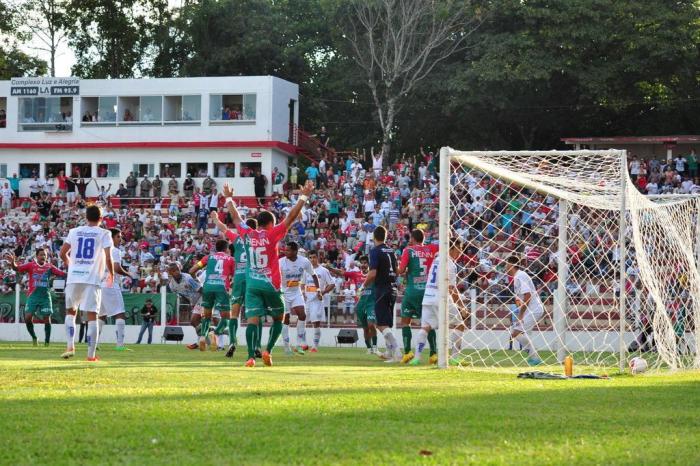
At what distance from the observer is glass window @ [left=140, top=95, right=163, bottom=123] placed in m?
63.3

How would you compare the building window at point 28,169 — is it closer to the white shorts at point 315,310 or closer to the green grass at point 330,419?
the white shorts at point 315,310

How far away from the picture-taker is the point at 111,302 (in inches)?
982

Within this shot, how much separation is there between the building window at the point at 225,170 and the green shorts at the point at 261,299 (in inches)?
1746

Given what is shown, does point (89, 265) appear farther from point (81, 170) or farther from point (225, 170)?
point (81, 170)

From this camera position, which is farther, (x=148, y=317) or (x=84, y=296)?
(x=148, y=317)

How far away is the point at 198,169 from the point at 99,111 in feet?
23.4

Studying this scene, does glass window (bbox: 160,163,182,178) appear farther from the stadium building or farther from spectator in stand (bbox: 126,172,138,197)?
spectator in stand (bbox: 126,172,138,197)

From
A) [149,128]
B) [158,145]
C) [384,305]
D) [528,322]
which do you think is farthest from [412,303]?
[149,128]

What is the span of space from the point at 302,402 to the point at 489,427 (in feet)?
6.95

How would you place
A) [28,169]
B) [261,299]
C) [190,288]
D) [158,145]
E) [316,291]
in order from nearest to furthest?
[261,299]
[316,291]
[190,288]
[158,145]
[28,169]

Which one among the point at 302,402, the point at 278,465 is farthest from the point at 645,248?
the point at 278,465

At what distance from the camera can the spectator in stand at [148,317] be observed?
109 ft

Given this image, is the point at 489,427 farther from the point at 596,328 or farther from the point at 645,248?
the point at 596,328

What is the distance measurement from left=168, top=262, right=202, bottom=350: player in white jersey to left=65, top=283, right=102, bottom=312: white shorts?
23.3 ft
